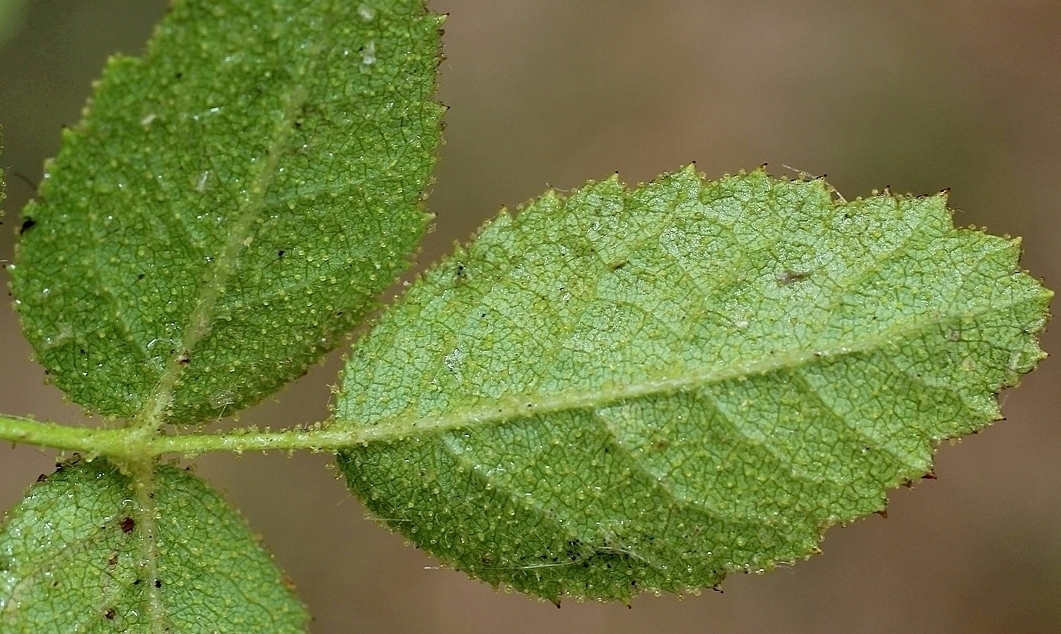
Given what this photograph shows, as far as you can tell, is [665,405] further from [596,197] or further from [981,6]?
[981,6]

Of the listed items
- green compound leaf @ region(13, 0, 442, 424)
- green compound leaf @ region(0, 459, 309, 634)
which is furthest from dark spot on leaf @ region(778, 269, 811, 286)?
green compound leaf @ region(0, 459, 309, 634)

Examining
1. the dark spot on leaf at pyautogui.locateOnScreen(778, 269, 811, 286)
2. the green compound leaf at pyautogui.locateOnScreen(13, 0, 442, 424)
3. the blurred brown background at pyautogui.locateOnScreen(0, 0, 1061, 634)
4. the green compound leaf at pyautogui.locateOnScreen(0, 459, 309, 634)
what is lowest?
the green compound leaf at pyautogui.locateOnScreen(0, 459, 309, 634)

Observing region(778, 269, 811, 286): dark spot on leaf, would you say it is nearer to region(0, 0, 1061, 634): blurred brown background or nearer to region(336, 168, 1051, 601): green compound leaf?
region(336, 168, 1051, 601): green compound leaf

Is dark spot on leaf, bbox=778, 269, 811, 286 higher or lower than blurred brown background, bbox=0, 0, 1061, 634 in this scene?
lower

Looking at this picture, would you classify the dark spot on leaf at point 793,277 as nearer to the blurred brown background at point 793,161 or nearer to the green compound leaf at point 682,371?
the green compound leaf at point 682,371

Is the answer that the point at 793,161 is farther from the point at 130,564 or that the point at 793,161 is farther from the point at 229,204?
the point at 130,564

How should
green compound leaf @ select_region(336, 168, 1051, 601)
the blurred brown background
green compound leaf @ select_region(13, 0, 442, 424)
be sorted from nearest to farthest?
1. green compound leaf @ select_region(13, 0, 442, 424)
2. green compound leaf @ select_region(336, 168, 1051, 601)
3. the blurred brown background

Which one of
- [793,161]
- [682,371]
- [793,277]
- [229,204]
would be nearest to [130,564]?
[229,204]
